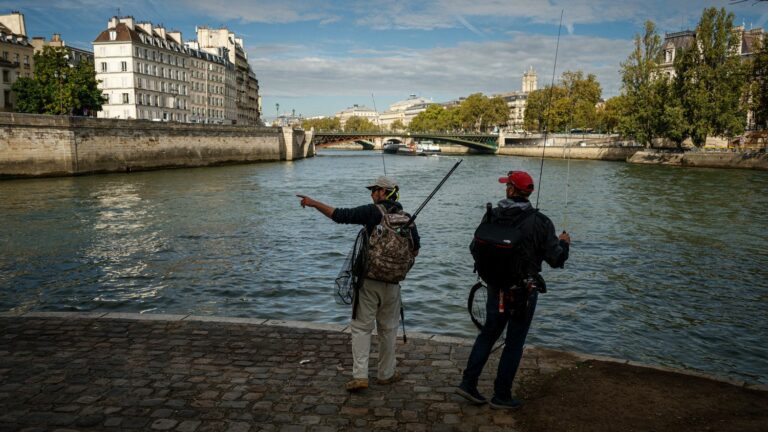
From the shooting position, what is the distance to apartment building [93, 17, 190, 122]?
73.2m

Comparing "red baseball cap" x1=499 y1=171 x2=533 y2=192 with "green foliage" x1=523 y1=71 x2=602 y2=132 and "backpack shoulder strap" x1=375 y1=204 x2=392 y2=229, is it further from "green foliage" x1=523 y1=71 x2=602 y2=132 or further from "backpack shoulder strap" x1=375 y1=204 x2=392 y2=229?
"green foliage" x1=523 y1=71 x2=602 y2=132

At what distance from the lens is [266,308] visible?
1040 cm

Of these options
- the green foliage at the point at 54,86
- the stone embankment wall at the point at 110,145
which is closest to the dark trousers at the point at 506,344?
the stone embankment wall at the point at 110,145

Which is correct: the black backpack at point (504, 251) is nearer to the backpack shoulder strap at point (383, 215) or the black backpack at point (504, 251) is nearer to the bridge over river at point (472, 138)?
the backpack shoulder strap at point (383, 215)

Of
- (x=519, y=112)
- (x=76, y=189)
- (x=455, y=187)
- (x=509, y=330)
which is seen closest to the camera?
(x=509, y=330)

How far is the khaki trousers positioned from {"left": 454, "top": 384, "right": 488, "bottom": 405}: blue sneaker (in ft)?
2.31

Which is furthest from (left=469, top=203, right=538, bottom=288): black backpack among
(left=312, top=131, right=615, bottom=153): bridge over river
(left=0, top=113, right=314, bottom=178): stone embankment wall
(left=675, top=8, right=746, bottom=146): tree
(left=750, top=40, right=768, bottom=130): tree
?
(left=312, top=131, right=615, bottom=153): bridge over river

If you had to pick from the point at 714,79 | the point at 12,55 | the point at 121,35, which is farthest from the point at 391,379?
the point at 121,35

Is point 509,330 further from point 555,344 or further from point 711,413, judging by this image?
point 555,344

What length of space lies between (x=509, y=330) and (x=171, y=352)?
3538 millimetres

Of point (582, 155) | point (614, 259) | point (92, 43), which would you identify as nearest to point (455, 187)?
point (614, 259)

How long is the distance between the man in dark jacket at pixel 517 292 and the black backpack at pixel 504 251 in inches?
0.7

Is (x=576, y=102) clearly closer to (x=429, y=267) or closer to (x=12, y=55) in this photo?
(x=12, y=55)

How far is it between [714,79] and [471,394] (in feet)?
207
